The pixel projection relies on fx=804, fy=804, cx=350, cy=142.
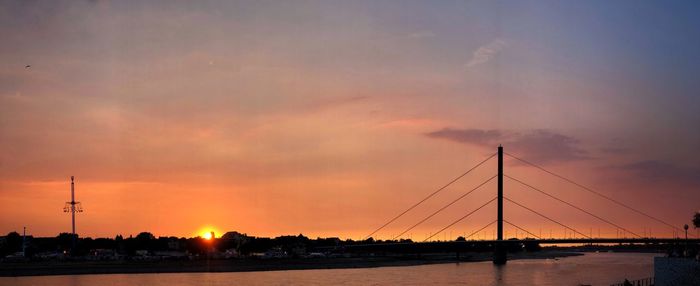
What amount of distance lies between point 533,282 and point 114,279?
46.6m

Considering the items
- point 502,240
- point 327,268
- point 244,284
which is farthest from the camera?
point 502,240

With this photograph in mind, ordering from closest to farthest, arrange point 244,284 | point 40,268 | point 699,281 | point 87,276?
point 699,281 < point 244,284 < point 87,276 < point 40,268

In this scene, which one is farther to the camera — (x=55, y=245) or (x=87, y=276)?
(x=55, y=245)

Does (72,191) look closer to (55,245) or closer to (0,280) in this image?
(0,280)

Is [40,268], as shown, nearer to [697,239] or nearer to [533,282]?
[533,282]

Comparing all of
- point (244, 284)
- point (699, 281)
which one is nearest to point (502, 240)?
point (244, 284)


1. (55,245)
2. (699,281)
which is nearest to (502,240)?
(699,281)

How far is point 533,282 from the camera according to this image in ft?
293

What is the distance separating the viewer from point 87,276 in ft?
312

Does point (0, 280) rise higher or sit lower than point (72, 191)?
lower

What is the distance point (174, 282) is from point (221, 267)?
33.8 meters

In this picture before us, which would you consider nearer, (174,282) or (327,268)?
(174,282)

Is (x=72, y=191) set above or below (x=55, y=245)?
above

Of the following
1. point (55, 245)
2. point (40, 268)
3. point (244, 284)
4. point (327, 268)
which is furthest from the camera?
point (55, 245)
